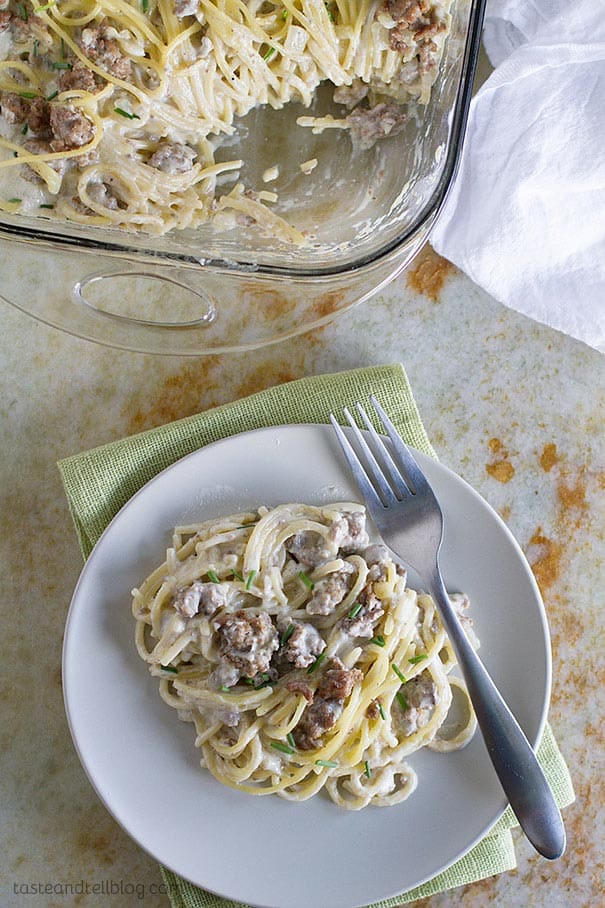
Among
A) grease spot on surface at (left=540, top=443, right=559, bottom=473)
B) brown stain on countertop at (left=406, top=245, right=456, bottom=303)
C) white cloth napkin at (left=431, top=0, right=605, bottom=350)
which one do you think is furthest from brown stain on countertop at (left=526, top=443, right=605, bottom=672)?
brown stain on countertop at (left=406, top=245, right=456, bottom=303)

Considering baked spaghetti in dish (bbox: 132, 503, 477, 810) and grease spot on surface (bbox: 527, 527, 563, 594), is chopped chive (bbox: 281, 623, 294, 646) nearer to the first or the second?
baked spaghetti in dish (bbox: 132, 503, 477, 810)

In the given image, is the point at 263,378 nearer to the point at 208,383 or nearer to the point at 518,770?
the point at 208,383

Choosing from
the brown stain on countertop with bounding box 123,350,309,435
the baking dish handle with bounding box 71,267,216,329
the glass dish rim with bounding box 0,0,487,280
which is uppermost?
the glass dish rim with bounding box 0,0,487,280

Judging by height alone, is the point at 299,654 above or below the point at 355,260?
below

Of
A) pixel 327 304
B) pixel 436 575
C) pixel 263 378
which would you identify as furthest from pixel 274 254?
pixel 436 575

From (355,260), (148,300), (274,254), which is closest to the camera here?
(355,260)

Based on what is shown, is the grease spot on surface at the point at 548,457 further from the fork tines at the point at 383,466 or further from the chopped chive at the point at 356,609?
the chopped chive at the point at 356,609
